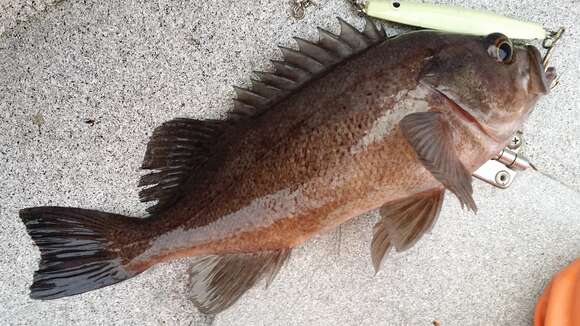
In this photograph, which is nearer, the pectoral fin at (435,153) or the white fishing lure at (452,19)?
the pectoral fin at (435,153)

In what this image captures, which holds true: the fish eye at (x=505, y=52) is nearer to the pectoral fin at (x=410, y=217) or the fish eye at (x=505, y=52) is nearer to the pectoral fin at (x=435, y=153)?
the pectoral fin at (x=435, y=153)

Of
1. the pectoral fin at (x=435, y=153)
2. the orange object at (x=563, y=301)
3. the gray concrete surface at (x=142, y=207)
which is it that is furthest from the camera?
the gray concrete surface at (x=142, y=207)

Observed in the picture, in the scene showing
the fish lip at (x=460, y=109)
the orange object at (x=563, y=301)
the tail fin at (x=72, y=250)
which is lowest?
the orange object at (x=563, y=301)

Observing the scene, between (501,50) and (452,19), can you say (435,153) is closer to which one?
(501,50)

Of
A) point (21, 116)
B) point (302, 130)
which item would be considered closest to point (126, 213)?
point (21, 116)

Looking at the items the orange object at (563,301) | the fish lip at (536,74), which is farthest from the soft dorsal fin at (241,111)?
the orange object at (563,301)

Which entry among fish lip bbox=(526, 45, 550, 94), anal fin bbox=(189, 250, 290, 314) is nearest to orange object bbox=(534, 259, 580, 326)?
fish lip bbox=(526, 45, 550, 94)

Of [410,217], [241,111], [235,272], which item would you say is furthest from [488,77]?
[235,272]

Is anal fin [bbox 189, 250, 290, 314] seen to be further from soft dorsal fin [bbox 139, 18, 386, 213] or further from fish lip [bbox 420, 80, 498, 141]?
fish lip [bbox 420, 80, 498, 141]
